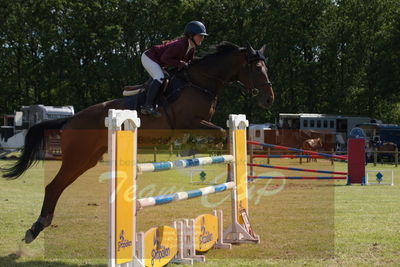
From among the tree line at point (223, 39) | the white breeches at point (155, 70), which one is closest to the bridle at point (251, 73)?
the white breeches at point (155, 70)

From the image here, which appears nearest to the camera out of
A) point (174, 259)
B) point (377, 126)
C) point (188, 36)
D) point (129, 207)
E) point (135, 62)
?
point (129, 207)

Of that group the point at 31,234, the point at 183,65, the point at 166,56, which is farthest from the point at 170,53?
the point at 31,234

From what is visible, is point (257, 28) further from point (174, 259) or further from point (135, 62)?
point (174, 259)

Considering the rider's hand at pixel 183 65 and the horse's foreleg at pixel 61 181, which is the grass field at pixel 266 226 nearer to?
the horse's foreleg at pixel 61 181

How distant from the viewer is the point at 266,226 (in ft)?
23.7

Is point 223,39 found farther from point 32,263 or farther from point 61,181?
point 32,263

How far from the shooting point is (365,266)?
4.82m

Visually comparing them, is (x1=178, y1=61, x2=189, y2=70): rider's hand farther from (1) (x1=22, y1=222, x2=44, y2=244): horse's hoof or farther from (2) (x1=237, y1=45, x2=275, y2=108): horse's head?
(1) (x1=22, y1=222, x2=44, y2=244): horse's hoof

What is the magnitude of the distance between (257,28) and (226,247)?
1301 inches

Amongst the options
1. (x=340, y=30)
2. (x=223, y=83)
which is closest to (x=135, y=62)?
(x=340, y=30)

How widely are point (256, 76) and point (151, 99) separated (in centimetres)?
115

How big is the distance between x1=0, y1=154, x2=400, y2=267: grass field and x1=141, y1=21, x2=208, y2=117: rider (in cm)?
159

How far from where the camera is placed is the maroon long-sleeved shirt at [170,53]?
577 centimetres

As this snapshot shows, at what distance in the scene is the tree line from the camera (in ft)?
120
